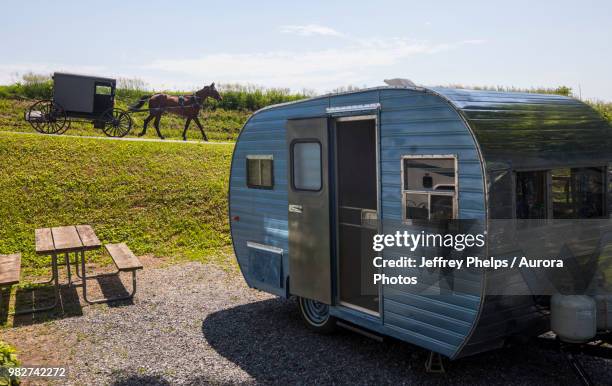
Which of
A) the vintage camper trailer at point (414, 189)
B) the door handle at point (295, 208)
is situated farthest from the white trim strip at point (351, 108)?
the door handle at point (295, 208)

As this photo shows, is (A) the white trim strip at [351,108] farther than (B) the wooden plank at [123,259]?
No

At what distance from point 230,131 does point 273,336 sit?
59.6 feet

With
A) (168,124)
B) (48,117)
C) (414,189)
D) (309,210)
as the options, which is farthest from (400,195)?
(168,124)

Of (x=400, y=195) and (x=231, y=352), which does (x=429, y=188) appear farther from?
(x=231, y=352)

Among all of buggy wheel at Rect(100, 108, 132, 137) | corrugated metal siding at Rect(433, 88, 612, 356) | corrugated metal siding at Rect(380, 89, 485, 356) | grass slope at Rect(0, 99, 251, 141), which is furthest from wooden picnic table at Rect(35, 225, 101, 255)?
grass slope at Rect(0, 99, 251, 141)

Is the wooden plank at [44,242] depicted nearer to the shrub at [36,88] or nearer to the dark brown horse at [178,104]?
the dark brown horse at [178,104]

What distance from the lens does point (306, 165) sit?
22.1 ft

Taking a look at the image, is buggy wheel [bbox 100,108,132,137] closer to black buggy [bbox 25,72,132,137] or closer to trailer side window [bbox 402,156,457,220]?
black buggy [bbox 25,72,132,137]

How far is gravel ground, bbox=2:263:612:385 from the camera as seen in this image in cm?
573

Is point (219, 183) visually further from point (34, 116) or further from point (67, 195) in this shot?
point (34, 116)

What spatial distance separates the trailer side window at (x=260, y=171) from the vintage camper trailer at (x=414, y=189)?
4 centimetres

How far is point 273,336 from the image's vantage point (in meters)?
7.03

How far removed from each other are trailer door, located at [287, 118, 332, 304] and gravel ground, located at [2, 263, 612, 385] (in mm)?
699

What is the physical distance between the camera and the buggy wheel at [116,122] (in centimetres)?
1855
